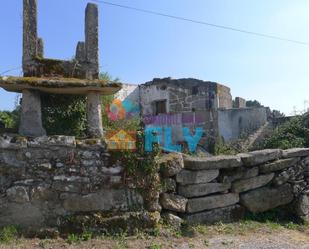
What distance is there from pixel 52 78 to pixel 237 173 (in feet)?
11.7

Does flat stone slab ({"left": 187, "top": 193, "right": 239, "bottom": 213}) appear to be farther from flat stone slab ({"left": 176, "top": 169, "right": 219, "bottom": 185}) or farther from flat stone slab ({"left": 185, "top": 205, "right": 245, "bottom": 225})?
flat stone slab ({"left": 176, "top": 169, "right": 219, "bottom": 185})

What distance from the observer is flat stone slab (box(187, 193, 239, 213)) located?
6.38m

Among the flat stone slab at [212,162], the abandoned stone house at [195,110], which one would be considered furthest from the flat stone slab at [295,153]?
the abandoned stone house at [195,110]

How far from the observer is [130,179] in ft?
19.4

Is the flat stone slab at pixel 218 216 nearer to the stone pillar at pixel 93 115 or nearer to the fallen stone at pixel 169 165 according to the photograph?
the fallen stone at pixel 169 165

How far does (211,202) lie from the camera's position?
6.57 m

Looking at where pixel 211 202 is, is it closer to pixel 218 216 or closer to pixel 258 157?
pixel 218 216

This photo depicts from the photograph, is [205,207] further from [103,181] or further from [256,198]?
[103,181]

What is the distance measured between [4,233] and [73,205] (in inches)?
38.5

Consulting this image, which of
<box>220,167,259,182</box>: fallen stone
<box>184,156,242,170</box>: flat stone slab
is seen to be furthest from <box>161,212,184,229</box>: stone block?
<box>220,167,259,182</box>: fallen stone

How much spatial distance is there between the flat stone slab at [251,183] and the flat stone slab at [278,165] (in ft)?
0.40

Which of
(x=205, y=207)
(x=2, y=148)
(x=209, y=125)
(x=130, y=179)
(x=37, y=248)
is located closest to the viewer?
(x=37, y=248)

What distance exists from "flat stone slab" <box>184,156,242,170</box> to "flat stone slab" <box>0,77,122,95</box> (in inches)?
67.5

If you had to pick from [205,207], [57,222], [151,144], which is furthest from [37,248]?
[205,207]
